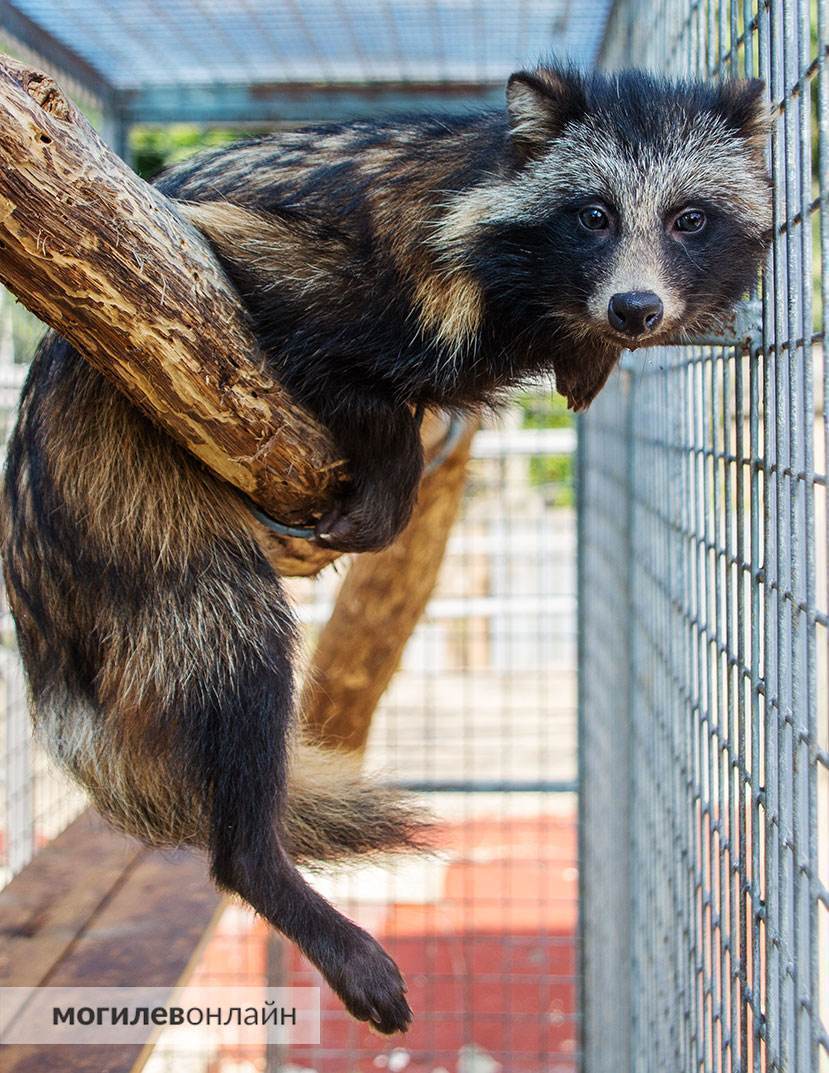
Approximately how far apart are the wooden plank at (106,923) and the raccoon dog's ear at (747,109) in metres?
1.84

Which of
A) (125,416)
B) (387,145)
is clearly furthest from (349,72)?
(125,416)

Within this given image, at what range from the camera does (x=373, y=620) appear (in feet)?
11.7

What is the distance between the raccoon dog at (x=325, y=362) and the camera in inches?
73.5

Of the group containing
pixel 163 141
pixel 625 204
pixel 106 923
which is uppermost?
pixel 625 204

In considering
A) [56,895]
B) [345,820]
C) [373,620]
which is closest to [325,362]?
[345,820]

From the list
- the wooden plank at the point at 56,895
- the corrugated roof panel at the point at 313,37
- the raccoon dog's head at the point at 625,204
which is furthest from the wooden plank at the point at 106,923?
the corrugated roof panel at the point at 313,37

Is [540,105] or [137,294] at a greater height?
[540,105]

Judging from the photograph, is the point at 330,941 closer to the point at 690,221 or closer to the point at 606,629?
the point at 690,221

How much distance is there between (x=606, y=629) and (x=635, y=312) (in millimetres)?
2430

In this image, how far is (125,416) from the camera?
80.4 inches

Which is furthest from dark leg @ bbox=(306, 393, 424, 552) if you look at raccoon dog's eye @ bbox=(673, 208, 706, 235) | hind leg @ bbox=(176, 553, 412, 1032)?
raccoon dog's eye @ bbox=(673, 208, 706, 235)

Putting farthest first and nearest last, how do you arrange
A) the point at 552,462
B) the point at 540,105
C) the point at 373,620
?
1. the point at 552,462
2. the point at 373,620
3. the point at 540,105

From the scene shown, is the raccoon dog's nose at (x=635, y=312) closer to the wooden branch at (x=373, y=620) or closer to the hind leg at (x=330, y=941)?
the hind leg at (x=330, y=941)

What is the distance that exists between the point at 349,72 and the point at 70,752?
317cm
